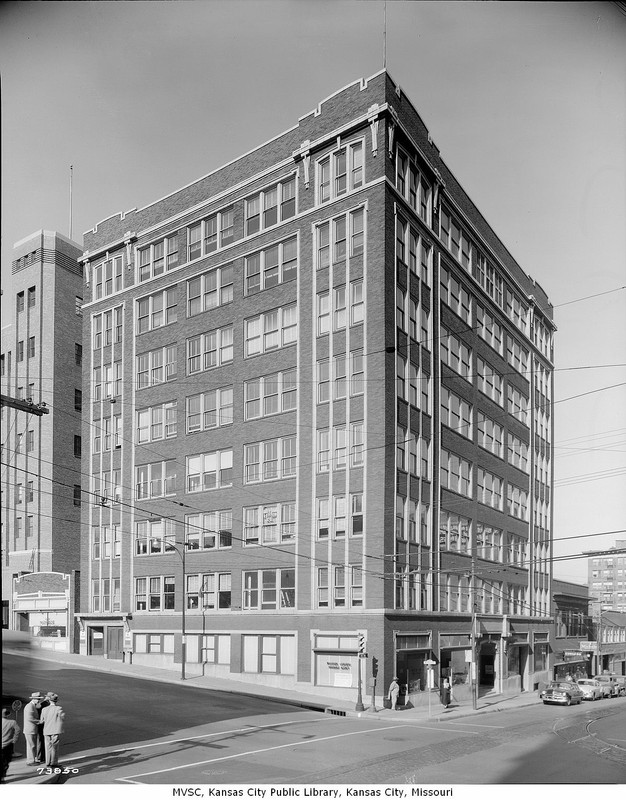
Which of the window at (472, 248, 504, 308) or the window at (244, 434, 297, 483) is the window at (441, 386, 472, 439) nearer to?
the window at (472, 248, 504, 308)

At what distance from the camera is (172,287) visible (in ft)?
60.2

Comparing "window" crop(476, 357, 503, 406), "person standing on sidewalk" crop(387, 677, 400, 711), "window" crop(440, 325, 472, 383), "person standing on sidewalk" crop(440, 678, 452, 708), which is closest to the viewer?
"window" crop(440, 325, 472, 383)

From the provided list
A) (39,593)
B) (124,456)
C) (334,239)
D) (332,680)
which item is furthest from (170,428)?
(332,680)

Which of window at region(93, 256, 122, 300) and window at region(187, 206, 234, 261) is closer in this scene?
window at region(93, 256, 122, 300)

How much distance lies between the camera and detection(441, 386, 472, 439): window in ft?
73.7

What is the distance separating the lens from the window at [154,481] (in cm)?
1772

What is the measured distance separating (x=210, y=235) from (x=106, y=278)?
7.83ft

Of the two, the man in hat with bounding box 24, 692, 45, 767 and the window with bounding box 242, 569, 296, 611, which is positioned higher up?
the window with bounding box 242, 569, 296, 611

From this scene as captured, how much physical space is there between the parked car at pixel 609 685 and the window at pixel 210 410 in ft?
128

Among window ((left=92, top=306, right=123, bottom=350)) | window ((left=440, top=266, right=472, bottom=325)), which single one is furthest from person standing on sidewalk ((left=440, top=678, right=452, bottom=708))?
window ((left=92, top=306, right=123, bottom=350))

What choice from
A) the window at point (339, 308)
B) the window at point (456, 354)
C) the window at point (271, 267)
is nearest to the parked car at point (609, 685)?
the window at point (456, 354)

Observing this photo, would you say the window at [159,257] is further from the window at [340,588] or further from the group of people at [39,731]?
the group of people at [39,731]

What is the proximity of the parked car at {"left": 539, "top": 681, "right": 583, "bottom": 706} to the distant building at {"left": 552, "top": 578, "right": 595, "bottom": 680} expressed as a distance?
41.8 feet

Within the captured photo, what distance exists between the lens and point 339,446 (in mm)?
17891
